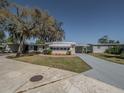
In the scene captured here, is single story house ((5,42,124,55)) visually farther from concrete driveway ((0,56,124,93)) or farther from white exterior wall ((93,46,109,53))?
concrete driveway ((0,56,124,93))

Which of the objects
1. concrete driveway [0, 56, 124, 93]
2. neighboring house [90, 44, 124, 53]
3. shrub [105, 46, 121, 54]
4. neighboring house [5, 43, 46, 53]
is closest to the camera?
concrete driveway [0, 56, 124, 93]

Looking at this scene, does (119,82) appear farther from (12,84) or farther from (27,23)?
(27,23)

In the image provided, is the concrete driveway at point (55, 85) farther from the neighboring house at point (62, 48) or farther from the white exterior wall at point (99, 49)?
the white exterior wall at point (99, 49)

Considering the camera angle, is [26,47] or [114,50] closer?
[114,50]

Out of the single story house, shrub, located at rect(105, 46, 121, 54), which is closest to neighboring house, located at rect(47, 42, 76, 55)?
the single story house

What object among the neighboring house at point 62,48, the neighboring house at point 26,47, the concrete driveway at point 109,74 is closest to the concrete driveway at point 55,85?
the concrete driveway at point 109,74

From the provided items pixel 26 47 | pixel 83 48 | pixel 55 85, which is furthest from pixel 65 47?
pixel 55 85

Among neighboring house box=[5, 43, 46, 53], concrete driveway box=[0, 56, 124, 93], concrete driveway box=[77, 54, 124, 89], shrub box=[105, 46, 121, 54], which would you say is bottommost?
concrete driveway box=[0, 56, 124, 93]

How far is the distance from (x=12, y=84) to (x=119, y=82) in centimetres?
716

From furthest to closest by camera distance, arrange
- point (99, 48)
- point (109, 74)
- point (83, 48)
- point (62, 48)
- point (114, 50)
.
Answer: point (83, 48), point (99, 48), point (114, 50), point (62, 48), point (109, 74)

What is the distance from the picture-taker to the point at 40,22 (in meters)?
27.6

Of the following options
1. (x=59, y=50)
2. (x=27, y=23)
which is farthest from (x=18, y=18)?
(x=59, y=50)

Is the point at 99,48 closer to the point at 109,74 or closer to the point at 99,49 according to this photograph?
the point at 99,49

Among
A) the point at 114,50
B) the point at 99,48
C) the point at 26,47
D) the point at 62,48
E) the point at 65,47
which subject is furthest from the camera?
the point at 26,47
